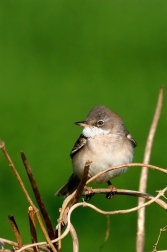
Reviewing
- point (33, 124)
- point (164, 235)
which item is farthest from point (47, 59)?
point (164, 235)

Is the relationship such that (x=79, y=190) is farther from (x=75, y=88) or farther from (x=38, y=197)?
(x=75, y=88)

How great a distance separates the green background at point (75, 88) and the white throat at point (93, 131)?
109cm

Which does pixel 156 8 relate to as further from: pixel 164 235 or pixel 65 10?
pixel 164 235

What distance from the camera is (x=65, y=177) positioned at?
762 cm

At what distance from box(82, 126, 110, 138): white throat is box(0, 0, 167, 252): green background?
109 cm

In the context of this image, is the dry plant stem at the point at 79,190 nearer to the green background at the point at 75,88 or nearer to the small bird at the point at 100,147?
the small bird at the point at 100,147

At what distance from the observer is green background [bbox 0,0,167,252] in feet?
22.6

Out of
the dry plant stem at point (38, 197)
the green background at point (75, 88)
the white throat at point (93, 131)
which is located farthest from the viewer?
the green background at point (75, 88)

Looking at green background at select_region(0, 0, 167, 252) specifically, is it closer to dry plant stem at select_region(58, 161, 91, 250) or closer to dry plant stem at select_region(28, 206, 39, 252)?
dry plant stem at select_region(58, 161, 91, 250)

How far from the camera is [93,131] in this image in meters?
5.86

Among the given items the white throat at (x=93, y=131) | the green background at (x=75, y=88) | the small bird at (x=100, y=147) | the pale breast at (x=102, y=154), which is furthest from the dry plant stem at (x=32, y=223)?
the green background at (x=75, y=88)

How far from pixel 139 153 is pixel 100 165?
254 cm

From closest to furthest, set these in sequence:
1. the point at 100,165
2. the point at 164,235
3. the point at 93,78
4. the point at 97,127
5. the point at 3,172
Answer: the point at 100,165, the point at 97,127, the point at 164,235, the point at 3,172, the point at 93,78

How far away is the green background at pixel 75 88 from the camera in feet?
22.6
